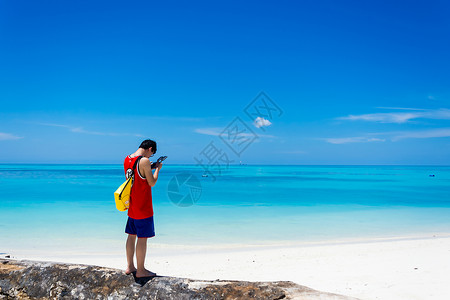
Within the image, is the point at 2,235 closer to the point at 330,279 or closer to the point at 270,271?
the point at 270,271

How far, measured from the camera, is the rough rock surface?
2621mm

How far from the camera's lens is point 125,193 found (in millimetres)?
2908

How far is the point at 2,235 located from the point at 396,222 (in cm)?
1354

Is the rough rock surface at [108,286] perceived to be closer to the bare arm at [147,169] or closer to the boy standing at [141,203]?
the boy standing at [141,203]

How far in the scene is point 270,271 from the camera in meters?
5.71

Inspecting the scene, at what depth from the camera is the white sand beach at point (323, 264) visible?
185 inches

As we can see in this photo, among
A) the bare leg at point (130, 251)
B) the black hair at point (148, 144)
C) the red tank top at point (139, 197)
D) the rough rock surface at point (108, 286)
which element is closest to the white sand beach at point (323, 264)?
the rough rock surface at point (108, 286)

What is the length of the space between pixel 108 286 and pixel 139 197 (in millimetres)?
798

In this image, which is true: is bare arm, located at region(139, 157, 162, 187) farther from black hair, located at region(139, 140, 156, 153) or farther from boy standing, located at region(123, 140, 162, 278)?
black hair, located at region(139, 140, 156, 153)

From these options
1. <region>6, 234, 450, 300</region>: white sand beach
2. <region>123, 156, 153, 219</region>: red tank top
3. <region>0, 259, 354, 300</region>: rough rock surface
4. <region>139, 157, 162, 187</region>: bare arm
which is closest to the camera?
<region>0, 259, 354, 300</region>: rough rock surface

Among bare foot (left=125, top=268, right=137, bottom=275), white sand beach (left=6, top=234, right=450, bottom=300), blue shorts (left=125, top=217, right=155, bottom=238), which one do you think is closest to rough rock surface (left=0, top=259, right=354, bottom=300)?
bare foot (left=125, top=268, right=137, bottom=275)

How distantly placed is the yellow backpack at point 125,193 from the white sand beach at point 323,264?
302cm

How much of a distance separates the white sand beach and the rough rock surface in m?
2.38

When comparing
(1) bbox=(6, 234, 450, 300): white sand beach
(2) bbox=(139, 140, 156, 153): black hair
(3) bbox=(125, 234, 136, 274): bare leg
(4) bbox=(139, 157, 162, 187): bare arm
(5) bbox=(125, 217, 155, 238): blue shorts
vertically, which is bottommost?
(1) bbox=(6, 234, 450, 300): white sand beach
